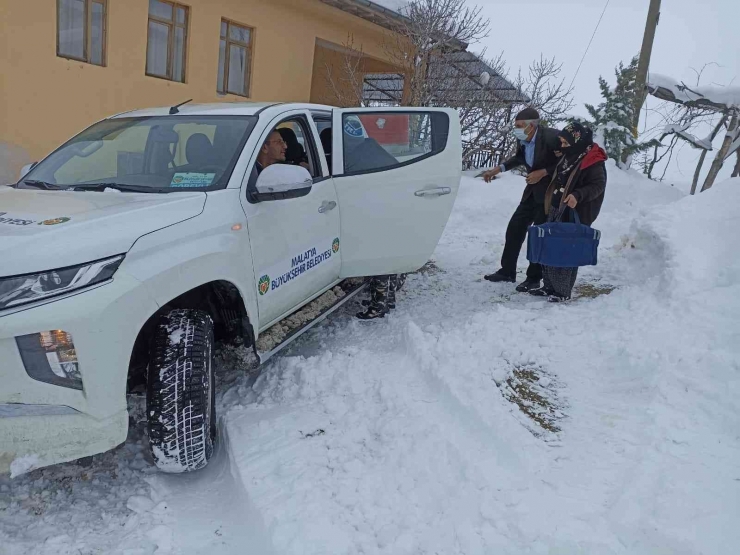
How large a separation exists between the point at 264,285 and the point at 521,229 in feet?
11.2

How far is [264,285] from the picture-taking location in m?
3.16

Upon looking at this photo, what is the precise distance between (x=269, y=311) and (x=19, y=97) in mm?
6898

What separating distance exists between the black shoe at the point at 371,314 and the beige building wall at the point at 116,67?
20.8 feet

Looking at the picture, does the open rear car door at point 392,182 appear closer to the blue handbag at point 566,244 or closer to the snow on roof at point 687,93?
the blue handbag at point 566,244

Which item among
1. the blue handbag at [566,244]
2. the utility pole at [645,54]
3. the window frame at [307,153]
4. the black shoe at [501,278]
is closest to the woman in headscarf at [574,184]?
the blue handbag at [566,244]

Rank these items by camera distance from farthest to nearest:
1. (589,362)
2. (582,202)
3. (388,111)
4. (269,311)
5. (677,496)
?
1. (582,202)
2. (388,111)
3. (589,362)
4. (269,311)
5. (677,496)

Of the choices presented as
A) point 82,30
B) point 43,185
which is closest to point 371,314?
point 43,185

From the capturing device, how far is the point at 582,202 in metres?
4.97

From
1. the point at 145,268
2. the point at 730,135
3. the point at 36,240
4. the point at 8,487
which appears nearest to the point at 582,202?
the point at 145,268

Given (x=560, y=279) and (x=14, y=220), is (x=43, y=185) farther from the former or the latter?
(x=560, y=279)

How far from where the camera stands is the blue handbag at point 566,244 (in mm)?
4691

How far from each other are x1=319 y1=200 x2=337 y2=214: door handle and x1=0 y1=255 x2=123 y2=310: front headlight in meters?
1.83

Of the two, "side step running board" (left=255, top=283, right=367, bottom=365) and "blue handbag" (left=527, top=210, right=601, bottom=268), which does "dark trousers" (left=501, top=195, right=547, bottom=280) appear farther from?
"side step running board" (left=255, top=283, right=367, bottom=365)

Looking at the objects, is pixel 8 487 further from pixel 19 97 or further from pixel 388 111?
pixel 19 97
